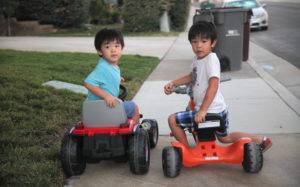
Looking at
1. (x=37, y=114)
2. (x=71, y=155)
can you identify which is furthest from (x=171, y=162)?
(x=37, y=114)

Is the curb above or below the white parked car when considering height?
below

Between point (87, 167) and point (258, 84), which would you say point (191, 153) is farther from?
point (258, 84)

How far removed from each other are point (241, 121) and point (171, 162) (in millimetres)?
1793

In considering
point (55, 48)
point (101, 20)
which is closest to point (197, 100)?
point (55, 48)

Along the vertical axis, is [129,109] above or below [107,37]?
below

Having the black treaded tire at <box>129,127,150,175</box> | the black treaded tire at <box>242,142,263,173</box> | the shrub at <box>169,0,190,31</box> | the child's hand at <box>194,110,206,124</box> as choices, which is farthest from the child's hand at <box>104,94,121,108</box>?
the shrub at <box>169,0,190,31</box>

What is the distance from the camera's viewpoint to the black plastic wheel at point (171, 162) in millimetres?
3105

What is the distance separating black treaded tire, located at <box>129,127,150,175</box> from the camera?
3.13 meters

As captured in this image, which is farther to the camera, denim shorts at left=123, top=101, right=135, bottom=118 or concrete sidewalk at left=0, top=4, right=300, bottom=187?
denim shorts at left=123, top=101, right=135, bottom=118

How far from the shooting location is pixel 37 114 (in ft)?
15.7

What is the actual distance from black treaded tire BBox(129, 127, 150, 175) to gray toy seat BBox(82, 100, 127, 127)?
0.18m

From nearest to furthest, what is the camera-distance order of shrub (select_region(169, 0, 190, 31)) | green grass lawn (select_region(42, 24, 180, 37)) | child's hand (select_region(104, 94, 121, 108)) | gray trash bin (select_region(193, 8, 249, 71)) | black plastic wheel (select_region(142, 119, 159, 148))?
child's hand (select_region(104, 94, 121, 108)), black plastic wheel (select_region(142, 119, 159, 148)), gray trash bin (select_region(193, 8, 249, 71)), green grass lawn (select_region(42, 24, 180, 37)), shrub (select_region(169, 0, 190, 31))

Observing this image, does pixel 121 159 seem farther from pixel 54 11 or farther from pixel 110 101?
pixel 54 11

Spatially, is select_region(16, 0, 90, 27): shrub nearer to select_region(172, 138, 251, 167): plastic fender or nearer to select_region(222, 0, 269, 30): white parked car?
select_region(222, 0, 269, 30): white parked car
